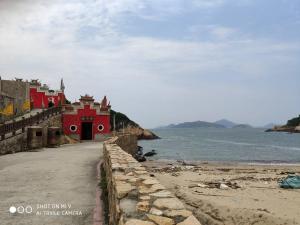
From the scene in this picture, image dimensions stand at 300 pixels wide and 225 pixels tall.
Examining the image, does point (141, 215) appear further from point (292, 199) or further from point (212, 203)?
point (292, 199)

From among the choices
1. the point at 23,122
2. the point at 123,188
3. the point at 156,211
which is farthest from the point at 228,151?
the point at 156,211

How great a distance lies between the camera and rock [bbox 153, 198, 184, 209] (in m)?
5.03

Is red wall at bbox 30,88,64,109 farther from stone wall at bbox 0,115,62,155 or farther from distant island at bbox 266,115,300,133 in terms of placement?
distant island at bbox 266,115,300,133

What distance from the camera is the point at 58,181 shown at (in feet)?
34.4

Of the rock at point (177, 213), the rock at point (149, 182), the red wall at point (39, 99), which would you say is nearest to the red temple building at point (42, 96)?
the red wall at point (39, 99)

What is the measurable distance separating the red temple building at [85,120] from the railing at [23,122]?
4.34ft

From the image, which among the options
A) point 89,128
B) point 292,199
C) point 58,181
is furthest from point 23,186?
point 89,128

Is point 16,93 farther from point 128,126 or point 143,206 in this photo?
point 128,126

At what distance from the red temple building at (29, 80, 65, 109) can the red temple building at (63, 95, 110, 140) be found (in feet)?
20.4

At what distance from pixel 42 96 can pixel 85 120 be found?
9.86 metres

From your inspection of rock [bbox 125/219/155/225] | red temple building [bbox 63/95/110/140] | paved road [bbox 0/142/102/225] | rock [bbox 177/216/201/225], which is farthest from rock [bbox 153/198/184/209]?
red temple building [bbox 63/95/110/140]

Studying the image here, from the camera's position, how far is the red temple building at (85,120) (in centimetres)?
3478

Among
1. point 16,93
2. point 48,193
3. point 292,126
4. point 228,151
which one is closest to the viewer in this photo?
point 48,193

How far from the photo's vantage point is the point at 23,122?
25.3 meters
